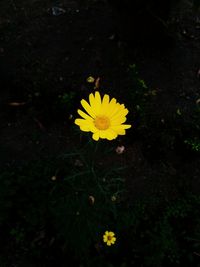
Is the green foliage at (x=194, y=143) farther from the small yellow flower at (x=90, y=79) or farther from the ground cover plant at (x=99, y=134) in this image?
the small yellow flower at (x=90, y=79)

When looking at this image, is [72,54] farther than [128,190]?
Yes

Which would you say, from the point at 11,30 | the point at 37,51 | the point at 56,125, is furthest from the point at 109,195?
the point at 11,30

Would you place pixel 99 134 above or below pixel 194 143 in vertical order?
above

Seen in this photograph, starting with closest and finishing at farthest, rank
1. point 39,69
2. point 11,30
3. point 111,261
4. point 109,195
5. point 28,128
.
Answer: point 109,195
point 111,261
point 28,128
point 39,69
point 11,30

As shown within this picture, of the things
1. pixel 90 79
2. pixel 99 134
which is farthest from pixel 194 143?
pixel 99 134

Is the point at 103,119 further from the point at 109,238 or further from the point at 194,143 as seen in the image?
the point at 194,143

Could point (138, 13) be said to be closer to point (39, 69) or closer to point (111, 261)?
point (39, 69)

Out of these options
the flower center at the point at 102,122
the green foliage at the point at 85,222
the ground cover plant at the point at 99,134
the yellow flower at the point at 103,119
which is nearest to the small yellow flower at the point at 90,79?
the ground cover plant at the point at 99,134
